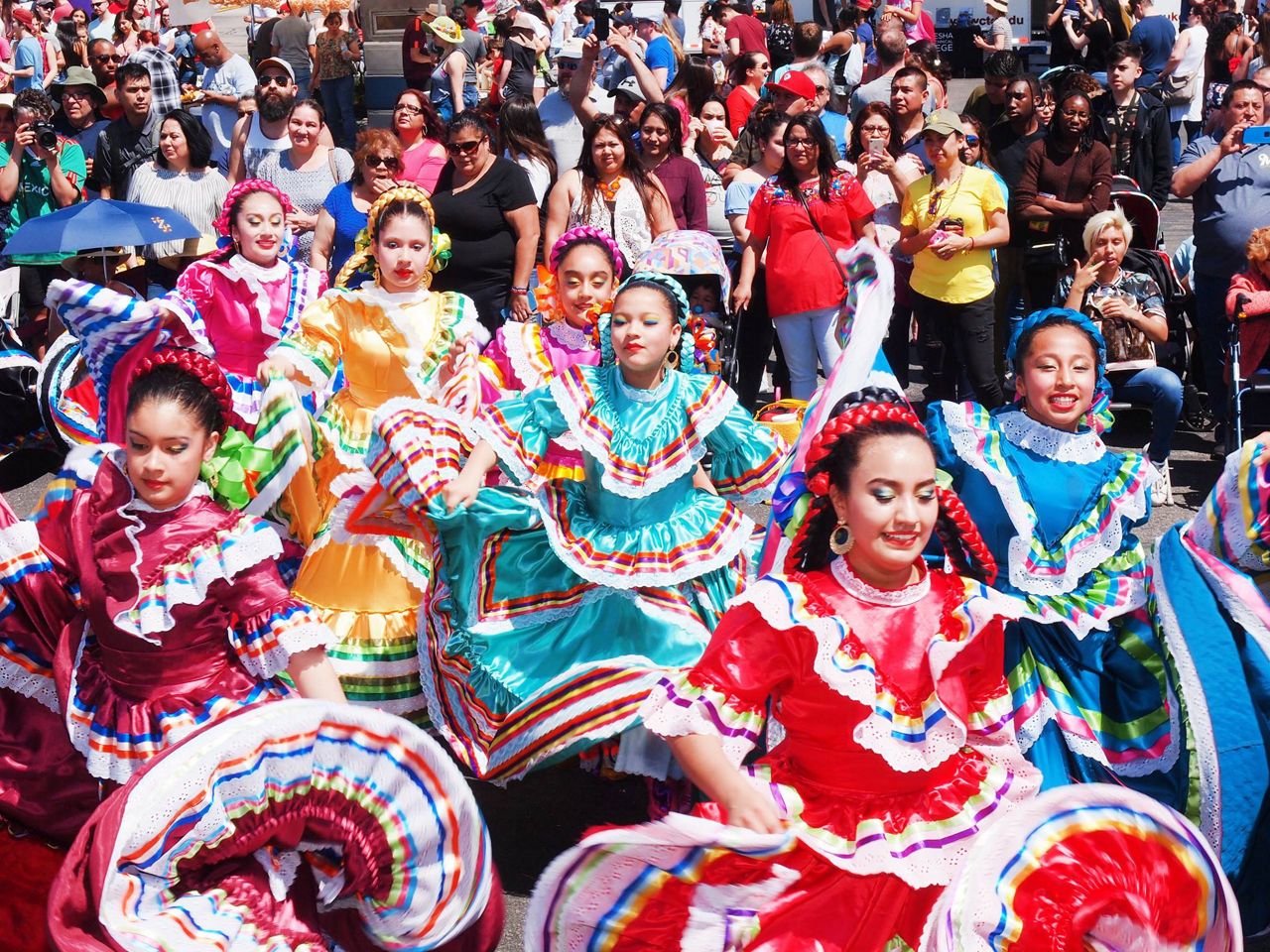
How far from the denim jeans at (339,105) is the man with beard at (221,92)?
1619 millimetres

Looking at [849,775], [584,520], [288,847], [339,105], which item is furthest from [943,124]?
[339,105]

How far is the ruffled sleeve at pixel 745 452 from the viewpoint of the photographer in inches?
190

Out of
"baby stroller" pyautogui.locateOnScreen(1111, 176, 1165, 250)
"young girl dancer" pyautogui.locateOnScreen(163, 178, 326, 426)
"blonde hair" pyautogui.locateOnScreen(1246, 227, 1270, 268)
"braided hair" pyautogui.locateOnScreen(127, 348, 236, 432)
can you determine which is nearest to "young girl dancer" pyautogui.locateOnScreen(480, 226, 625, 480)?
"young girl dancer" pyautogui.locateOnScreen(163, 178, 326, 426)

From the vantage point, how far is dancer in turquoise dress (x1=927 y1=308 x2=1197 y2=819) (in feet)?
13.5

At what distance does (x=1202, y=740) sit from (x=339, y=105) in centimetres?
1047

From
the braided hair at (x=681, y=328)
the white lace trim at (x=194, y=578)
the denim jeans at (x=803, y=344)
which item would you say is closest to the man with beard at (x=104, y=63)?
the denim jeans at (x=803, y=344)

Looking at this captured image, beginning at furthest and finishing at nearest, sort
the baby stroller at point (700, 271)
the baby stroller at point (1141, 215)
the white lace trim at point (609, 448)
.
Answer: the baby stroller at point (1141, 215) < the baby stroller at point (700, 271) < the white lace trim at point (609, 448)

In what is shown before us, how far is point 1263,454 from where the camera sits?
3885mm

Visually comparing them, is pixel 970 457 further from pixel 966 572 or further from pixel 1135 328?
pixel 1135 328

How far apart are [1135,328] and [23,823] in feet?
19.5

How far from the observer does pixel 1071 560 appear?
4.25 metres

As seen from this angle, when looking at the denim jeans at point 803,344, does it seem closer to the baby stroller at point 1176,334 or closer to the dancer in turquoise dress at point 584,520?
the baby stroller at point 1176,334

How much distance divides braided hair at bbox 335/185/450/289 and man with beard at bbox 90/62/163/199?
4.29 m

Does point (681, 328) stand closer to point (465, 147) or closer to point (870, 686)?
point (870, 686)
